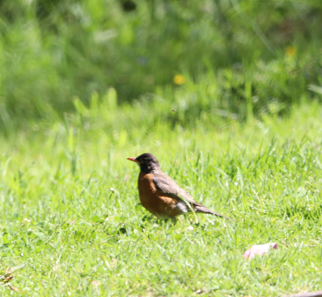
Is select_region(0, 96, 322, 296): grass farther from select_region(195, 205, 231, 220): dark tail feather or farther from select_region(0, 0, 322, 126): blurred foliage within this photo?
select_region(0, 0, 322, 126): blurred foliage

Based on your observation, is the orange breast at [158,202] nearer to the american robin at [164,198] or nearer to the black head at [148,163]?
the american robin at [164,198]

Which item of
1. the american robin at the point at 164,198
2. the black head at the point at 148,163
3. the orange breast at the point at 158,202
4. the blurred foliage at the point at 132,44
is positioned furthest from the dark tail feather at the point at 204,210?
the blurred foliage at the point at 132,44

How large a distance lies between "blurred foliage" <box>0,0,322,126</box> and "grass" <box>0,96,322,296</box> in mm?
2017

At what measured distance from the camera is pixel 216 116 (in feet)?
22.6

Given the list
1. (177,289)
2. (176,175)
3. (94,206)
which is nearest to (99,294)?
(177,289)

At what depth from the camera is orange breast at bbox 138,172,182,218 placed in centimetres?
433

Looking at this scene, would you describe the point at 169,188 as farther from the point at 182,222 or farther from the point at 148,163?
the point at 148,163

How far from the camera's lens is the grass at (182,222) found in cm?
326

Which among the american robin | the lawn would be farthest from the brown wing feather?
the lawn

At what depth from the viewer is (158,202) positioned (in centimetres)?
A: 434

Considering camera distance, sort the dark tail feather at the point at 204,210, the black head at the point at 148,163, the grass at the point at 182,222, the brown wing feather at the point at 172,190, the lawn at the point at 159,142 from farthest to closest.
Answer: the black head at the point at 148,163 < the brown wing feather at the point at 172,190 < the dark tail feather at the point at 204,210 < the lawn at the point at 159,142 < the grass at the point at 182,222

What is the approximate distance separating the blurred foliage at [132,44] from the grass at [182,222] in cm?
202

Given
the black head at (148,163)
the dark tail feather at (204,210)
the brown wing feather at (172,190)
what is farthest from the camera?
the black head at (148,163)

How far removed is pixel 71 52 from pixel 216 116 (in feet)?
12.8
